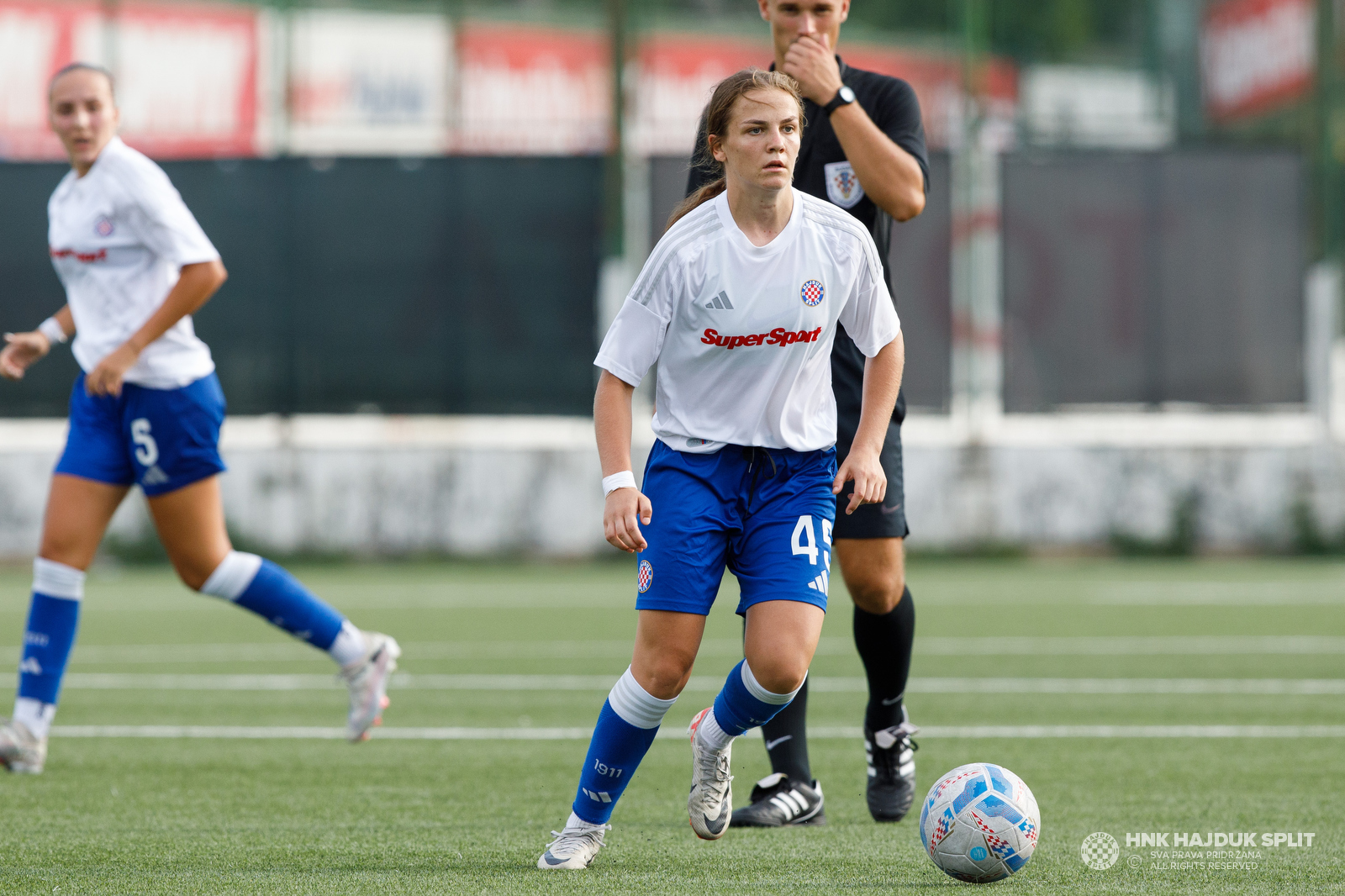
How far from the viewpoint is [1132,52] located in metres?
→ 15.5

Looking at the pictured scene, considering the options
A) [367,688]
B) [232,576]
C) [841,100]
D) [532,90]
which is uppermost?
[532,90]

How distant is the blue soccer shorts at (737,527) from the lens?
3.99 m

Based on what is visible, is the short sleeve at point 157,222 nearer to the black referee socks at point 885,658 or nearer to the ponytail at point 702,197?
the ponytail at point 702,197

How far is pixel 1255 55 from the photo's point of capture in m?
15.6

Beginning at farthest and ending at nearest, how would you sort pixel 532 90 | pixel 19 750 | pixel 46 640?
pixel 532 90
pixel 46 640
pixel 19 750

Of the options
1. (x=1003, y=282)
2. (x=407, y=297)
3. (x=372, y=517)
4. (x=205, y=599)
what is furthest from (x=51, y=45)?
(x=1003, y=282)

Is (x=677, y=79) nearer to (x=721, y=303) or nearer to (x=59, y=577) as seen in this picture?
(x=59, y=577)

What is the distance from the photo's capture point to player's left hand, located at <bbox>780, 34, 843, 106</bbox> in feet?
14.7

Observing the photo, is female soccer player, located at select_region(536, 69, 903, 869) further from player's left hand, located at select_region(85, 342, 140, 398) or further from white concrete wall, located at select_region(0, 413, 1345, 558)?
white concrete wall, located at select_region(0, 413, 1345, 558)

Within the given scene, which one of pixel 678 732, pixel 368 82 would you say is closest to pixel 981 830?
pixel 678 732

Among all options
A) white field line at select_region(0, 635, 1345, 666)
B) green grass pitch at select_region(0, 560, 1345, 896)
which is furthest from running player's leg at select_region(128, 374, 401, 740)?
white field line at select_region(0, 635, 1345, 666)

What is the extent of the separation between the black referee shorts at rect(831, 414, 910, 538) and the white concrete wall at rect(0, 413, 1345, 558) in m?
9.15

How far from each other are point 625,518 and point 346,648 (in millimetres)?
2407

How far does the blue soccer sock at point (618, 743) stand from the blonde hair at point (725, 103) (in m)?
1.13
